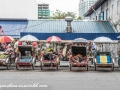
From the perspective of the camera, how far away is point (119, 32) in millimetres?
26062

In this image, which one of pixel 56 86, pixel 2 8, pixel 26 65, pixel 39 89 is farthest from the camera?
pixel 2 8

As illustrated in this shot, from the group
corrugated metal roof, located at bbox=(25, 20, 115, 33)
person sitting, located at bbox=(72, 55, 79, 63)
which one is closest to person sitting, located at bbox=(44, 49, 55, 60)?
person sitting, located at bbox=(72, 55, 79, 63)

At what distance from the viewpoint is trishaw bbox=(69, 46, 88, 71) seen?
17547mm

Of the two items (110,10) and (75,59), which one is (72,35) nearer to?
(110,10)

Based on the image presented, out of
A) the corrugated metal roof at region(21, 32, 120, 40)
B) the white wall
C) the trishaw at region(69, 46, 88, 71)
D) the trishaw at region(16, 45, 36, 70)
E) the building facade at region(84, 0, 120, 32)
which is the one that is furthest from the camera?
the white wall

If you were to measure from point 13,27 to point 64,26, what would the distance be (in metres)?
4.99

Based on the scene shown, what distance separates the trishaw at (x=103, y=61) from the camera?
57.1 feet

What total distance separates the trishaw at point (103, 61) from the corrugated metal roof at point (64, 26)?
9209 mm

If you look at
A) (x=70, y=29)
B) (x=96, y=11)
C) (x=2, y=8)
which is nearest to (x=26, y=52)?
(x=70, y=29)

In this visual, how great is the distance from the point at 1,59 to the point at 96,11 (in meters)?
21.7

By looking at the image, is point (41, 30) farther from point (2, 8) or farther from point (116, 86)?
point (116, 86)

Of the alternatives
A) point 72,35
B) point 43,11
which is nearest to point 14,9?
point 72,35

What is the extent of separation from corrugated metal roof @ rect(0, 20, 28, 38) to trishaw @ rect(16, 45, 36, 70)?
312 inches

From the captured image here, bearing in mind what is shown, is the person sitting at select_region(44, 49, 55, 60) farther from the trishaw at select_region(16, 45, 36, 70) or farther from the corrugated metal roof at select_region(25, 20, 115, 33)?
the corrugated metal roof at select_region(25, 20, 115, 33)
